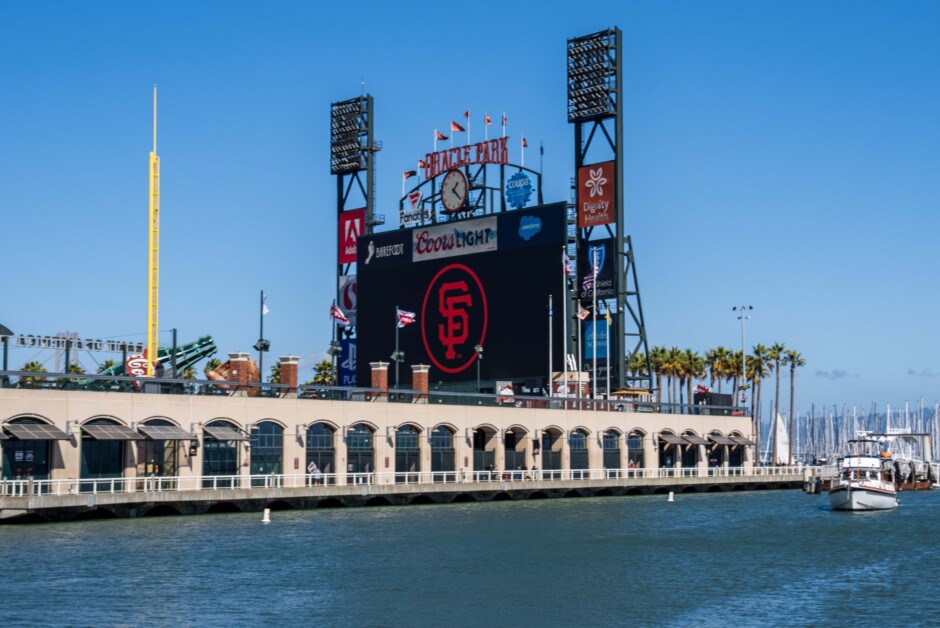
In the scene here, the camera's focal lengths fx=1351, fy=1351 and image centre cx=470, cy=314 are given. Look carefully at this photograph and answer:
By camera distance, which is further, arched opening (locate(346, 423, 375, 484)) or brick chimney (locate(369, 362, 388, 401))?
brick chimney (locate(369, 362, 388, 401))

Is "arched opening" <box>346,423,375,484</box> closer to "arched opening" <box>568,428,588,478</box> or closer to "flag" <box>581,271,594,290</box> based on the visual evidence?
"arched opening" <box>568,428,588,478</box>

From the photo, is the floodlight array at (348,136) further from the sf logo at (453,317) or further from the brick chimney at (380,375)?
the brick chimney at (380,375)

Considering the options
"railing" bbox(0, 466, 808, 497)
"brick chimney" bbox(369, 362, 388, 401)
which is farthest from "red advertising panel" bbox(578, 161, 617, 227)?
"brick chimney" bbox(369, 362, 388, 401)

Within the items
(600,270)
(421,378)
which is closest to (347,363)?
(600,270)

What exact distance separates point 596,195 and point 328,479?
39.9 metres

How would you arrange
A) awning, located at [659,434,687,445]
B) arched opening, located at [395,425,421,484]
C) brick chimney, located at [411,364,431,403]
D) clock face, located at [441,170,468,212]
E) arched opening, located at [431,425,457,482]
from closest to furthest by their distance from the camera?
A: 1. arched opening, located at [395,425,421,484]
2. arched opening, located at [431,425,457,482]
3. brick chimney, located at [411,364,431,403]
4. awning, located at [659,434,687,445]
5. clock face, located at [441,170,468,212]

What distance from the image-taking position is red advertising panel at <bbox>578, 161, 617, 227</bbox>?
11150 cm

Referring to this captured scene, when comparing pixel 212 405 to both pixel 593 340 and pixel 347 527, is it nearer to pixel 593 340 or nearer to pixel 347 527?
pixel 347 527

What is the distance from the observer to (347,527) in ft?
220

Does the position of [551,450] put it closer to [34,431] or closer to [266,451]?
[266,451]

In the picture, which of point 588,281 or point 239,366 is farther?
point 588,281

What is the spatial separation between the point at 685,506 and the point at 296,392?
26989 mm

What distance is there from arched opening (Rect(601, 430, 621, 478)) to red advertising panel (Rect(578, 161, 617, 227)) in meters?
17.4

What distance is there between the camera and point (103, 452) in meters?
73.5
